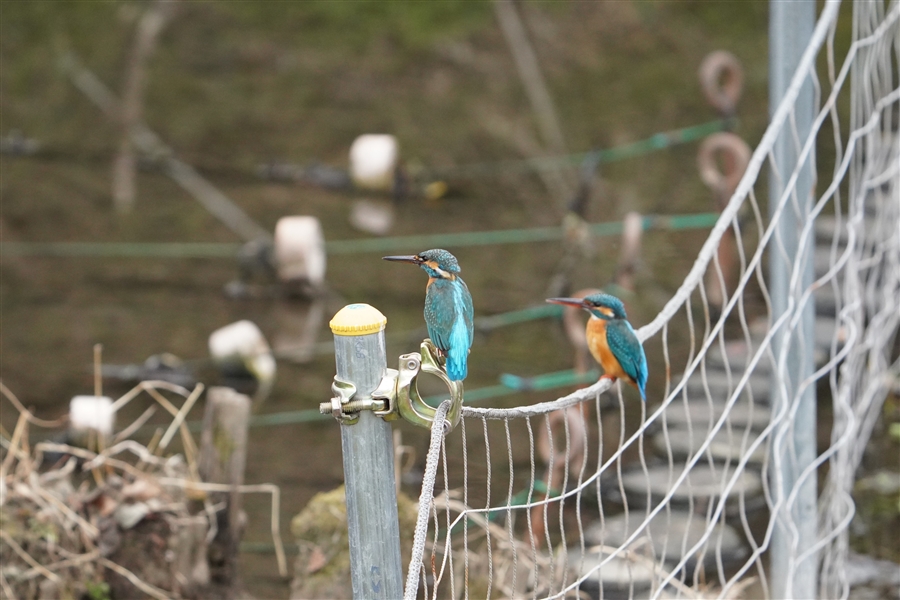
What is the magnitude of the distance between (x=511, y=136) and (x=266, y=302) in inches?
102

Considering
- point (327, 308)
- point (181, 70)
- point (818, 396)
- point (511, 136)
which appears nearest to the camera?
point (818, 396)

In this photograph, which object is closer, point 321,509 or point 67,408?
point 321,509

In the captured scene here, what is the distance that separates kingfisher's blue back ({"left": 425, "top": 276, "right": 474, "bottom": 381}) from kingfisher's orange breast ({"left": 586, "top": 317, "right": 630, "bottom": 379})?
0.59m

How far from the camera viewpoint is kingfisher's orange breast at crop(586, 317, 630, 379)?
6.19ft

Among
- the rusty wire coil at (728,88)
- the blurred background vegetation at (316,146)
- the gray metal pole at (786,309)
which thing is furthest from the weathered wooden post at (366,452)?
the rusty wire coil at (728,88)

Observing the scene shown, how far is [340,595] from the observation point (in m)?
2.23

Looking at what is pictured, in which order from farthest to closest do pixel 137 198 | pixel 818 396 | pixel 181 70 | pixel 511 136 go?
pixel 181 70 → pixel 511 136 → pixel 137 198 → pixel 818 396

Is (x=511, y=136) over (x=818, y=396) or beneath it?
over

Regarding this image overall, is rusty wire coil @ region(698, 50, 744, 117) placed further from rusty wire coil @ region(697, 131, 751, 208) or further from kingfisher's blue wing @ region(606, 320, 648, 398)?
kingfisher's blue wing @ region(606, 320, 648, 398)

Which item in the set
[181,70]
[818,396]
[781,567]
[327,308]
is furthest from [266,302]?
[181,70]

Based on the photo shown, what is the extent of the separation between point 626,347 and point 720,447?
4.46 ft

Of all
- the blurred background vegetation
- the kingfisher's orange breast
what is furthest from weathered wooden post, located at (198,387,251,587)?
the kingfisher's orange breast

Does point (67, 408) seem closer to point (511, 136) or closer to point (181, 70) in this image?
point (511, 136)

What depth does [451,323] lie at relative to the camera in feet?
4.34
